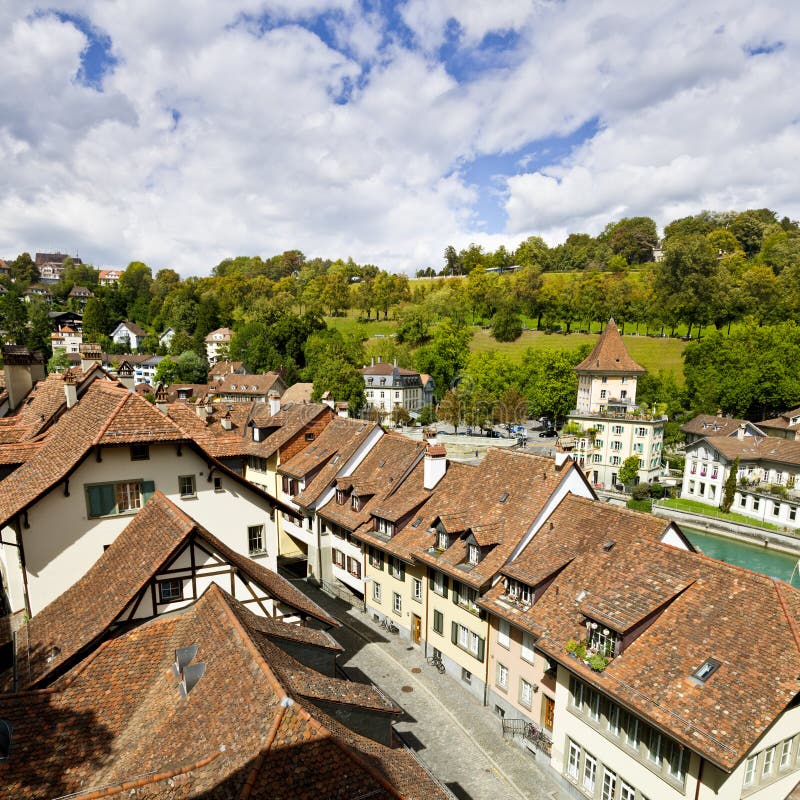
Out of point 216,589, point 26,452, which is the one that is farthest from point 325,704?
point 26,452

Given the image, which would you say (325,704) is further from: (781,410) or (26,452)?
(781,410)

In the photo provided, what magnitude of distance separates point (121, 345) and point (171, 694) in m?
154

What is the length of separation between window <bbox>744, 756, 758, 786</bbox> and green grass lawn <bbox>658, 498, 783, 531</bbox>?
49372 millimetres

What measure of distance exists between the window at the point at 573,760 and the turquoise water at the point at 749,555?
36.6m

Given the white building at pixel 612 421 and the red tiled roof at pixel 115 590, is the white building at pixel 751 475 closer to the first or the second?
the white building at pixel 612 421

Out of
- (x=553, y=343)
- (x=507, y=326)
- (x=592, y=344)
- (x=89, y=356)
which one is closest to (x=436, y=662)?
(x=89, y=356)

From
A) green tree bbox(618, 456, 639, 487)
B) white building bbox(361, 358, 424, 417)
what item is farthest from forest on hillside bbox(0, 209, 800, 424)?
green tree bbox(618, 456, 639, 487)

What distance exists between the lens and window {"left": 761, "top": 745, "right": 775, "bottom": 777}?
50.3 ft

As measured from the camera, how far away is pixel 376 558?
30.5 metres

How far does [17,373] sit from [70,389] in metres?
11.0

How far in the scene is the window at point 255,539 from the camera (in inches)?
893

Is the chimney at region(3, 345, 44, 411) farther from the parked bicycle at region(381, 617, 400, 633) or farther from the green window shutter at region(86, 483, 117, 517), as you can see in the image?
the parked bicycle at region(381, 617, 400, 633)

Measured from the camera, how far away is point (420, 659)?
2733 cm

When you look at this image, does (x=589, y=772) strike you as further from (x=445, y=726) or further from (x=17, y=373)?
(x=17, y=373)
